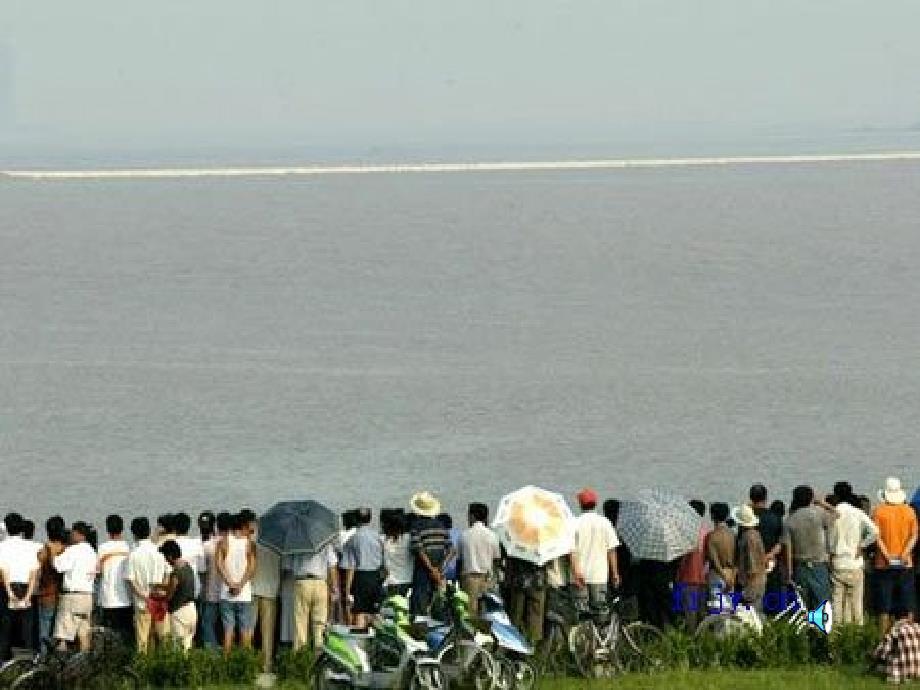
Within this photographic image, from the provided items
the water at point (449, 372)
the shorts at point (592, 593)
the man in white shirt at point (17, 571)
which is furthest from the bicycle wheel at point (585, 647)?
the water at point (449, 372)

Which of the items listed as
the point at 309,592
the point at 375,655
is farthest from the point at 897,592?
the point at 375,655

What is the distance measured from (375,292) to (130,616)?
8524cm

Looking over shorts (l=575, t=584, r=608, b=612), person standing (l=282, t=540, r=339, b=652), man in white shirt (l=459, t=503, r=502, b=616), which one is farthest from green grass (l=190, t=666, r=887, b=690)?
man in white shirt (l=459, t=503, r=502, b=616)

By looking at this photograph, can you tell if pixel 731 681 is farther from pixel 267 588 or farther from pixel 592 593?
pixel 267 588

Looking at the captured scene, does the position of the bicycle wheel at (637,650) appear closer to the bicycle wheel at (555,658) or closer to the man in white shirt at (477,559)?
the bicycle wheel at (555,658)

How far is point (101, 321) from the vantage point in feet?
298

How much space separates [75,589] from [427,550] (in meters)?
3.25

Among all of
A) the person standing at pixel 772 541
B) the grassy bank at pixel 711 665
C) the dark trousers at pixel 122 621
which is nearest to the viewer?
the grassy bank at pixel 711 665

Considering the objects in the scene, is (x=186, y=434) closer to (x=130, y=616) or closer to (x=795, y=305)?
(x=130, y=616)

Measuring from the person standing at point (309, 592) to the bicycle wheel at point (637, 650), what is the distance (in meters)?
2.73

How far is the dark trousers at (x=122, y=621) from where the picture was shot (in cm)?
1891

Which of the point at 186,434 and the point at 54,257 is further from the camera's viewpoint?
the point at 54,257

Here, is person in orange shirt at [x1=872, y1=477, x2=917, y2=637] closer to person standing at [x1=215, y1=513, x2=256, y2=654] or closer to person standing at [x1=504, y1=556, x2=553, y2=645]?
person standing at [x1=504, y1=556, x2=553, y2=645]

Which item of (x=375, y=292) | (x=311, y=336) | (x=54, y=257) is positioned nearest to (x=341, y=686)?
(x=311, y=336)
